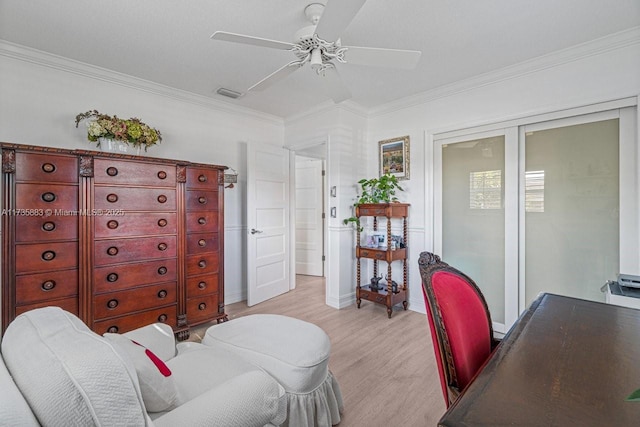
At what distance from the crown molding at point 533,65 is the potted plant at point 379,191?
2.92ft

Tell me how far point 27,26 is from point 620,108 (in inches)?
171

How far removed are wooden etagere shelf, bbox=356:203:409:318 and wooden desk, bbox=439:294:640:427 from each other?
204 centimetres

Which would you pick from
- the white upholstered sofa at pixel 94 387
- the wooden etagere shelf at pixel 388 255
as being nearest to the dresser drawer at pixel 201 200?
the wooden etagere shelf at pixel 388 255

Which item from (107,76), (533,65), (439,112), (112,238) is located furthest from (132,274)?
(533,65)

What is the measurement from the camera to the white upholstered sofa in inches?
26.2

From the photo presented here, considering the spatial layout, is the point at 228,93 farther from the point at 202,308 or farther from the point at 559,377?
the point at 559,377

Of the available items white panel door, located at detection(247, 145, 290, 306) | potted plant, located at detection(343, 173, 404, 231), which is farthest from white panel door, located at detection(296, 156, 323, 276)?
potted plant, located at detection(343, 173, 404, 231)

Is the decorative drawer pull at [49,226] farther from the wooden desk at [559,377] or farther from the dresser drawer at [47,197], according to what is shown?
the wooden desk at [559,377]

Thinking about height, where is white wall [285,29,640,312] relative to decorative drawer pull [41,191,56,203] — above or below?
above

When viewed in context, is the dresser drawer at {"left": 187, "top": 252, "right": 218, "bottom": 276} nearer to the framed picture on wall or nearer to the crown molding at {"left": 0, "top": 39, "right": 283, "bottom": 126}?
the crown molding at {"left": 0, "top": 39, "right": 283, "bottom": 126}

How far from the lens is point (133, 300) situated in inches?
96.7

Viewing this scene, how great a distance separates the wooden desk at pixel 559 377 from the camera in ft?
2.21

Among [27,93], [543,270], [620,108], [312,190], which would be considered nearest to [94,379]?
[27,93]

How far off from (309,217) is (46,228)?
12.5 ft
